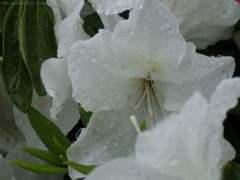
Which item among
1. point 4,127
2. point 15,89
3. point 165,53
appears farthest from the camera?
point 4,127

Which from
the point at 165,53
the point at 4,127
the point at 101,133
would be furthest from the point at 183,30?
the point at 4,127

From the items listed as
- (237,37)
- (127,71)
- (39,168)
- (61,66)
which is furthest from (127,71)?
(237,37)

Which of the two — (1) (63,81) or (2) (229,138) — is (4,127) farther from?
(2) (229,138)

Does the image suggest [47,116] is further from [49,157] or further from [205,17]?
[205,17]

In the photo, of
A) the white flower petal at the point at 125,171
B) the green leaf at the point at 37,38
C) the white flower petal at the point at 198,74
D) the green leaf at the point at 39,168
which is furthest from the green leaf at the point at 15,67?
the white flower petal at the point at 125,171

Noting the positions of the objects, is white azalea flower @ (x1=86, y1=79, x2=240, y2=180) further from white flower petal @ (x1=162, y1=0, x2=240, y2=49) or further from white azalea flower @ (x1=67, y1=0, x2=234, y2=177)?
white flower petal @ (x1=162, y1=0, x2=240, y2=49)

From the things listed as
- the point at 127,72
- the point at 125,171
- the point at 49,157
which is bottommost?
the point at 49,157

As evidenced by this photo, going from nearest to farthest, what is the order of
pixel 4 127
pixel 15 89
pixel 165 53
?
pixel 165 53, pixel 15 89, pixel 4 127

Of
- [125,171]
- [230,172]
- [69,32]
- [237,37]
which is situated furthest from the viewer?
[237,37]

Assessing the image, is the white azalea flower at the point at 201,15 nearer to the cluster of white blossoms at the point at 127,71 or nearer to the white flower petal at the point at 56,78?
the cluster of white blossoms at the point at 127,71
